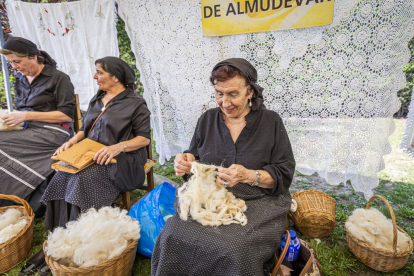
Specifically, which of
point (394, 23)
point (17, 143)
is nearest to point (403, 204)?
point (394, 23)

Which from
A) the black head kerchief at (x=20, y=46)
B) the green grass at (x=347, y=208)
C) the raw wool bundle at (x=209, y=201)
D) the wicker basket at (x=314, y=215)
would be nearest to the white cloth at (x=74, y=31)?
the black head kerchief at (x=20, y=46)

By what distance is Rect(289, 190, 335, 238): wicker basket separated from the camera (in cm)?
202

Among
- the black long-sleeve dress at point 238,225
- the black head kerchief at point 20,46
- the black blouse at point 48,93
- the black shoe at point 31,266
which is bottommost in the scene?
the black shoe at point 31,266

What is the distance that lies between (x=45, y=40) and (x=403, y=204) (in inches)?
191

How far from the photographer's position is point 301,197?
2.19 meters

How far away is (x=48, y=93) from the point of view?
254 centimetres

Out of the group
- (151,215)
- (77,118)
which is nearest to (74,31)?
(77,118)

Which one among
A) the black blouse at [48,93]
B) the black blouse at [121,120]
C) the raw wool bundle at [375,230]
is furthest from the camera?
the black blouse at [48,93]

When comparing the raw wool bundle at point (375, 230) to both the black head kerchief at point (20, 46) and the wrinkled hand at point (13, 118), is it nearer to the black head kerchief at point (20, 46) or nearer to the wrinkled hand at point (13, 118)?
the wrinkled hand at point (13, 118)

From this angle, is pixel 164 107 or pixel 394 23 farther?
pixel 164 107

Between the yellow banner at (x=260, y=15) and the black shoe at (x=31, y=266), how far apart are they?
2427mm

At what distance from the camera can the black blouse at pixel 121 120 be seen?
2086mm

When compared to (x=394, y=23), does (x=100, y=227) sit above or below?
below

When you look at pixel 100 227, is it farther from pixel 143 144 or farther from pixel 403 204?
pixel 403 204
